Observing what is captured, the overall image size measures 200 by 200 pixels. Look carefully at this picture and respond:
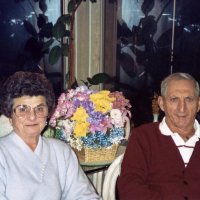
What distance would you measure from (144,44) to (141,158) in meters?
1.87

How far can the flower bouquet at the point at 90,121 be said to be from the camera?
87.7 inches

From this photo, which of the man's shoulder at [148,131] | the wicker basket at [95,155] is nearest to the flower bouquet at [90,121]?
the wicker basket at [95,155]

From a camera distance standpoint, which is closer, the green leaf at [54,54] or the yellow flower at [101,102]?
the yellow flower at [101,102]

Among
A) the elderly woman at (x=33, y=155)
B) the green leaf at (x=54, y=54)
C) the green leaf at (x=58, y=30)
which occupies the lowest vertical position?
the elderly woman at (x=33, y=155)

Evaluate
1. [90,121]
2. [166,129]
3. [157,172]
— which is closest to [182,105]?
[166,129]

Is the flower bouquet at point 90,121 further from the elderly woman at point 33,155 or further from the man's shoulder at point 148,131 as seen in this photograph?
the elderly woman at point 33,155

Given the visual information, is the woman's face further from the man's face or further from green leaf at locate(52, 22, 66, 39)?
green leaf at locate(52, 22, 66, 39)

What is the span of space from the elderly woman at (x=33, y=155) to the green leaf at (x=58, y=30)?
1526mm

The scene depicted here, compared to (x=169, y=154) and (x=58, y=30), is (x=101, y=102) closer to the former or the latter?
(x=169, y=154)

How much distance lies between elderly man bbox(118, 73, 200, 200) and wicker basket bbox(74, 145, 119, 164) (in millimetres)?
283

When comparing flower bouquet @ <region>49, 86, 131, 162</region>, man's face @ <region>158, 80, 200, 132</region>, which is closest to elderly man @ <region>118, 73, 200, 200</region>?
man's face @ <region>158, 80, 200, 132</region>

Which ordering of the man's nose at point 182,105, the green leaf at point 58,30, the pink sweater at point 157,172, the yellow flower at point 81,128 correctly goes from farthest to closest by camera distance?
1. the green leaf at point 58,30
2. the yellow flower at point 81,128
3. the man's nose at point 182,105
4. the pink sweater at point 157,172

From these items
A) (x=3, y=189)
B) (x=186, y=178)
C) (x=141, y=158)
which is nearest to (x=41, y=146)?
(x=3, y=189)

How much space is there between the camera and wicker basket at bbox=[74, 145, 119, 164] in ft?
7.50
